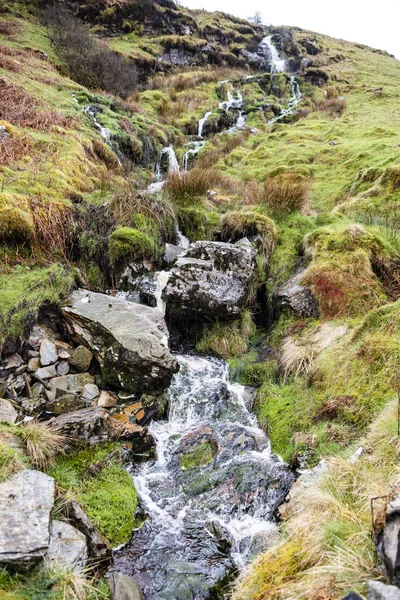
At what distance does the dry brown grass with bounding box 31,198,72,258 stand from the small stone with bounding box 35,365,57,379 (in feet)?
8.84

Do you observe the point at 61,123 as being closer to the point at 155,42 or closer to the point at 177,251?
the point at 177,251

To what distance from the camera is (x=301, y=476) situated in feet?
13.6

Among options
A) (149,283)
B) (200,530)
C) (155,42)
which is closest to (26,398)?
(200,530)

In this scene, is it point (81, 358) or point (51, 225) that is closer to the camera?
point (81, 358)

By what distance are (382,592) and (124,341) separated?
463 cm

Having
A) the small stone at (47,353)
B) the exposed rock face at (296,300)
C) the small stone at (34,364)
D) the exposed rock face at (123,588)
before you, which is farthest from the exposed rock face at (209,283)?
the exposed rock face at (123,588)

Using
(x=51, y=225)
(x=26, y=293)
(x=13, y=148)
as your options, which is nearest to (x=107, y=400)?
(x=26, y=293)

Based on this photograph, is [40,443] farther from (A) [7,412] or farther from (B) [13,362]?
(B) [13,362]

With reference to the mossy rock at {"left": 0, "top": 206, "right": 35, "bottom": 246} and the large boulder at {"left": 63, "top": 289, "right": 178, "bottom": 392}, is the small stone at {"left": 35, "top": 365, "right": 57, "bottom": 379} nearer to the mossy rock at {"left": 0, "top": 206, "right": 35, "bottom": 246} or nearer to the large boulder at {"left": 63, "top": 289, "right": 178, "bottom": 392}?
the large boulder at {"left": 63, "top": 289, "right": 178, "bottom": 392}

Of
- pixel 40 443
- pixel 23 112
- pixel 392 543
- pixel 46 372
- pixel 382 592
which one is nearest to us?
pixel 382 592

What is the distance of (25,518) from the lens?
309 cm

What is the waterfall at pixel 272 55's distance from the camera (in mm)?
35469

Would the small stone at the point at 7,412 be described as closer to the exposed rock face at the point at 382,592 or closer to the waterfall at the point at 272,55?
the exposed rock face at the point at 382,592

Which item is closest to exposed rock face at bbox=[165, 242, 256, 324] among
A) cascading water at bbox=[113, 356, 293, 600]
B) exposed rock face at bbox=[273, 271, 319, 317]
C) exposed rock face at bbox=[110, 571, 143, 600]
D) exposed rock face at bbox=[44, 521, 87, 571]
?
exposed rock face at bbox=[273, 271, 319, 317]
